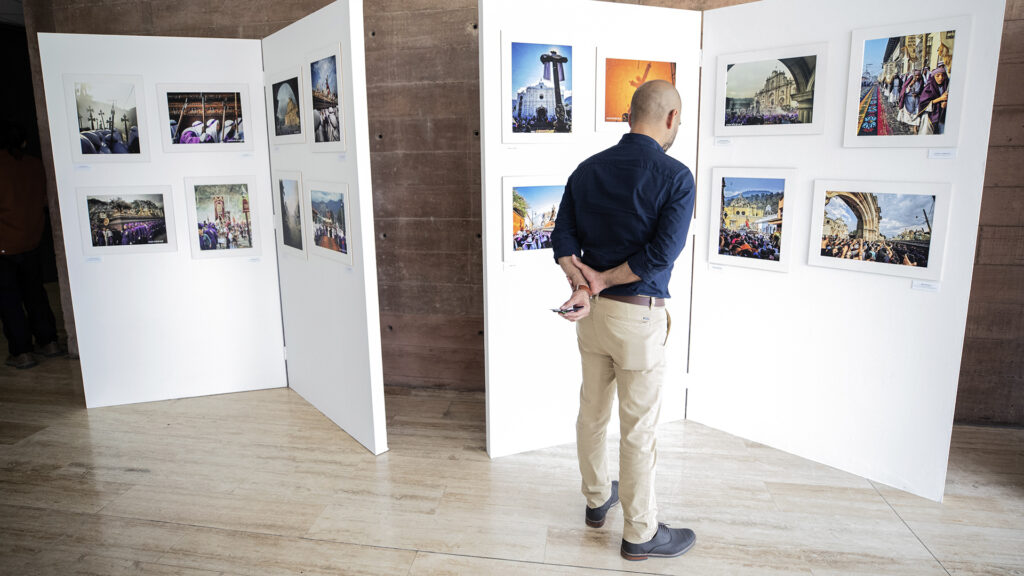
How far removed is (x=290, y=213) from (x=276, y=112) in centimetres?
70

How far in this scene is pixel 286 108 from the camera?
4172mm

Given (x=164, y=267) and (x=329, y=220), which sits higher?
(x=329, y=220)

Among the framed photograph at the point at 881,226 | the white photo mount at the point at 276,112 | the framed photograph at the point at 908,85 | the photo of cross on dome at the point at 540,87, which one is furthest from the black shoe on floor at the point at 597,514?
the white photo mount at the point at 276,112

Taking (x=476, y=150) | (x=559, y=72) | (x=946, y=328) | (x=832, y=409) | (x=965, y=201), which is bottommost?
(x=832, y=409)

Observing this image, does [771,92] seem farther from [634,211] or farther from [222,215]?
[222,215]

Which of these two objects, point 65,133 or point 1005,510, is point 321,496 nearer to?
point 65,133

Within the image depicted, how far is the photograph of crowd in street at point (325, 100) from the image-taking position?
3.56m

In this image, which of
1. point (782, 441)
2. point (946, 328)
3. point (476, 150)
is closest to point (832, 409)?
point (782, 441)

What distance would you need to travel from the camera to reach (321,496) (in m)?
3.36

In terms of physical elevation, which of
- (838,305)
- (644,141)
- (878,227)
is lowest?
(838,305)

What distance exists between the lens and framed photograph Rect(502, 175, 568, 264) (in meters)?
3.51

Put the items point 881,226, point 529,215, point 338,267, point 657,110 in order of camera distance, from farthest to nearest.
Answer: point 338,267, point 529,215, point 881,226, point 657,110

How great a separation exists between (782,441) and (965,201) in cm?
165

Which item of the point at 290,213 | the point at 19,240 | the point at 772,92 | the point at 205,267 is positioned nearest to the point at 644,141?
the point at 772,92
